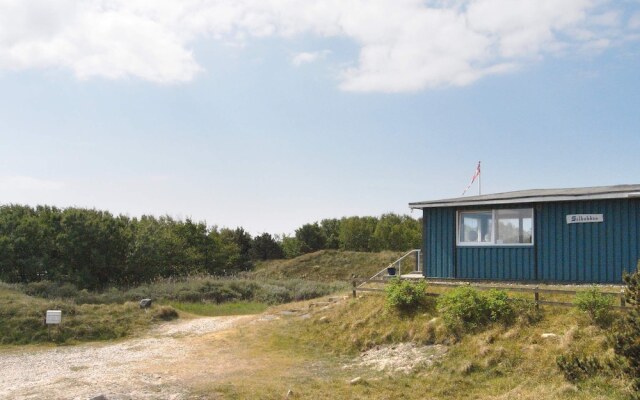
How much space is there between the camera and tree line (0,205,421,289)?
25.6 m

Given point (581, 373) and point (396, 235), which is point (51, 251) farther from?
point (396, 235)

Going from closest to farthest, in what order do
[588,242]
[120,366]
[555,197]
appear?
[120,366], [588,242], [555,197]

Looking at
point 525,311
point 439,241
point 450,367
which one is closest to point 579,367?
point 450,367

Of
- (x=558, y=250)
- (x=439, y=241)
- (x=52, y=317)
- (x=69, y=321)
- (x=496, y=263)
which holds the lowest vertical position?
(x=69, y=321)

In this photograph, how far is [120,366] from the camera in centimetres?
1255

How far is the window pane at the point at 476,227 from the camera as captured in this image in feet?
53.7

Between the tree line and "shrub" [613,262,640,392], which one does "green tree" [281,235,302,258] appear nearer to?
the tree line

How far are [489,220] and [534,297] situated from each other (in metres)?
4.23

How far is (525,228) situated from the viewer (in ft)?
51.6

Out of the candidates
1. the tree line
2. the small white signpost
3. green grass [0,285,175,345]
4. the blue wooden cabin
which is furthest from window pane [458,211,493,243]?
the tree line

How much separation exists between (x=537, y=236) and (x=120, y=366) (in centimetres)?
1161

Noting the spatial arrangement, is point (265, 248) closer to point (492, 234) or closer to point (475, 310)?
point (492, 234)

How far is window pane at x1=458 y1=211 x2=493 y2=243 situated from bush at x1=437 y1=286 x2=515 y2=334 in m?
3.74

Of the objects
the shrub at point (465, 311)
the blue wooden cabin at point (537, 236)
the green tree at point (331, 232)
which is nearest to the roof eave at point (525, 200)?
the blue wooden cabin at point (537, 236)
